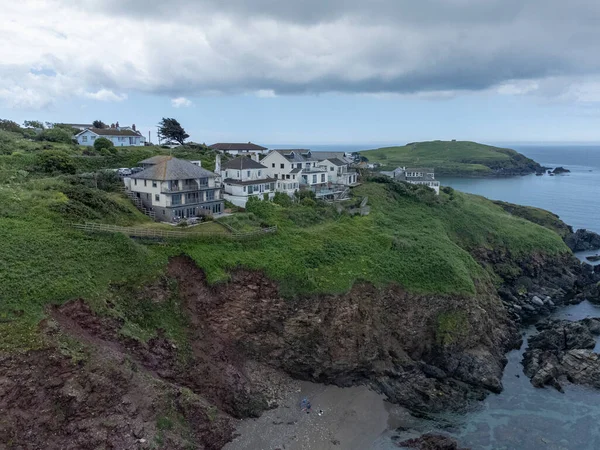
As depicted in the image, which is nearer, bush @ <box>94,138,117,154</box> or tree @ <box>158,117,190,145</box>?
bush @ <box>94,138,117,154</box>

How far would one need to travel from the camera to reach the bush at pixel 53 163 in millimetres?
57375

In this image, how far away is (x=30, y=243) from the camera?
37.4 m

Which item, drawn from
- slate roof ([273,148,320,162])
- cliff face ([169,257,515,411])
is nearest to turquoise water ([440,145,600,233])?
slate roof ([273,148,320,162])

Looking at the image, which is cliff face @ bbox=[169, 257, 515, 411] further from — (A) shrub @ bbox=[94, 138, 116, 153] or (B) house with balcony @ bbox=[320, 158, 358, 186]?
(A) shrub @ bbox=[94, 138, 116, 153]

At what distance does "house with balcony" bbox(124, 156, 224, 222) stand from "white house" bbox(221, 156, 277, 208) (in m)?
5.75

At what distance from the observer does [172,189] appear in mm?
51250

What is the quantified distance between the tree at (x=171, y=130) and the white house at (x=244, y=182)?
29.5 meters

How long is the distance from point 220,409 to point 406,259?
26674mm

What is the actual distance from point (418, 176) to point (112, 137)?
62.8 m

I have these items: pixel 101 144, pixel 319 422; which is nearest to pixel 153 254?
pixel 319 422

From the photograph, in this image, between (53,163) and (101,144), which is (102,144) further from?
(53,163)

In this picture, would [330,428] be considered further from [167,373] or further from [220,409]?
[167,373]

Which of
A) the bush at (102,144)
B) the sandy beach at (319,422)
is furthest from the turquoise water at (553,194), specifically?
the bush at (102,144)

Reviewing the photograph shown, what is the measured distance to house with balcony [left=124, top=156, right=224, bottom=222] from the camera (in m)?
51.0
